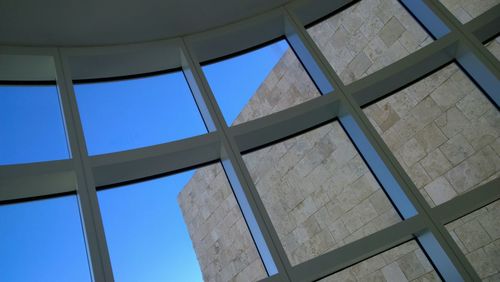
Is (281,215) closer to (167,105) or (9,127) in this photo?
(167,105)

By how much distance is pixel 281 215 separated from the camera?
438 cm

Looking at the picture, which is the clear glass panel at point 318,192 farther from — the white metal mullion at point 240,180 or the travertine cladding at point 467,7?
the travertine cladding at point 467,7

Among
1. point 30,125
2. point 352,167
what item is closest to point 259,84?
point 352,167

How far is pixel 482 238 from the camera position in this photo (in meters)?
3.82

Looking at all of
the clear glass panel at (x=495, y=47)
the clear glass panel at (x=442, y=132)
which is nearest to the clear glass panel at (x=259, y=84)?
the clear glass panel at (x=442, y=132)

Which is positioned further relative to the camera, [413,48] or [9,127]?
[413,48]

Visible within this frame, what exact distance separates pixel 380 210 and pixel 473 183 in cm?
82

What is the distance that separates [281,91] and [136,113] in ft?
5.16

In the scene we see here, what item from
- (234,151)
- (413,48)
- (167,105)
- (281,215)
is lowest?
(281,215)

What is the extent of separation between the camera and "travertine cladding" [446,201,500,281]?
3725 millimetres

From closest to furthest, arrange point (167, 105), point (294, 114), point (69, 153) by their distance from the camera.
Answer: point (69, 153)
point (294, 114)
point (167, 105)

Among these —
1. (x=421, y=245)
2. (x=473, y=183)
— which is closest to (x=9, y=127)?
(x=421, y=245)

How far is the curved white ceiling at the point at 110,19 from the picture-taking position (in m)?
4.17

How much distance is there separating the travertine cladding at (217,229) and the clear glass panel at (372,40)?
1762 millimetres
